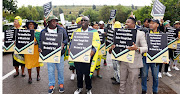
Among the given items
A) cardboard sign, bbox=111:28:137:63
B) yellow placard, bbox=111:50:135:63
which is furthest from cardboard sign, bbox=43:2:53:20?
yellow placard, bbox=111:50:135:63

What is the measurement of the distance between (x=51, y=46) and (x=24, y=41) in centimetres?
118

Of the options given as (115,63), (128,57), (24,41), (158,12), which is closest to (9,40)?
(24,41)

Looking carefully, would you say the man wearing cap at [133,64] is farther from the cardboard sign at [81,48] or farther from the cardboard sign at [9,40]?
the cardboard sign at [9,40]

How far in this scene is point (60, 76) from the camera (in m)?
4.54

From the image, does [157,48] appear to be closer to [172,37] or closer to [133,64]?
[133,64]

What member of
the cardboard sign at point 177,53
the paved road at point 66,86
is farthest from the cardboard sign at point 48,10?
the cardboard sign at point 177,53

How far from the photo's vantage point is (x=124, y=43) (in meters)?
3.43

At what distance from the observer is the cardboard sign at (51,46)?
3932 mm

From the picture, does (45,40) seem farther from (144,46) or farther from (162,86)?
(162,86)

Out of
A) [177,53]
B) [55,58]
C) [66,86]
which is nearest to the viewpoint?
[55,58]

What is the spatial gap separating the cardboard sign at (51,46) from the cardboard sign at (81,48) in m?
0.40

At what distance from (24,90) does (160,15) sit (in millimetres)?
5547

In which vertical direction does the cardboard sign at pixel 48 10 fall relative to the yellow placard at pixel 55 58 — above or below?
above

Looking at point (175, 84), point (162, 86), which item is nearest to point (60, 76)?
point (162, 86)
